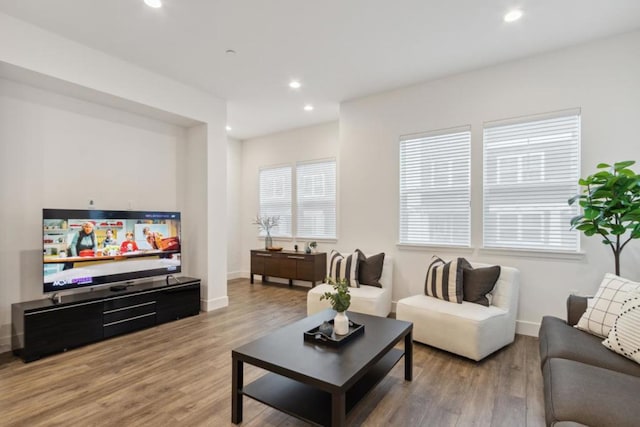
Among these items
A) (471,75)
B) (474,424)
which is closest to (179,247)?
(474,424)

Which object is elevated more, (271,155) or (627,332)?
(271,155)

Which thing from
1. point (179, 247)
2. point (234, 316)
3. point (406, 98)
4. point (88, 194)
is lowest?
point (234, 316)

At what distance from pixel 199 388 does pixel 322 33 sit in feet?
11.1

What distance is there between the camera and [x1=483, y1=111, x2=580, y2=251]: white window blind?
11.1 ft

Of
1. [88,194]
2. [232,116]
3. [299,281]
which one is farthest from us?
[299,281]

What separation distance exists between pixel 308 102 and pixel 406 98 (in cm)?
153

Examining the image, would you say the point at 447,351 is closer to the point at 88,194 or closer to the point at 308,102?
the point at 308,102

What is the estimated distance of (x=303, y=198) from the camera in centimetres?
635

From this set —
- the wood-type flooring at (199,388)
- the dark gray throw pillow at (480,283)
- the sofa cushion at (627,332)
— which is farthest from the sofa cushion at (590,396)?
the dark gray throw pillow at (480,283)

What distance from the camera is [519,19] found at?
9.59 feet

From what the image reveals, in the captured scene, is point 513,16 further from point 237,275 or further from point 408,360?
point 237,275

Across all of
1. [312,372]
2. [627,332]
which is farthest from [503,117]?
[312,372]

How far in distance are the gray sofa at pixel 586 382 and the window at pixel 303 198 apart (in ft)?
13.4

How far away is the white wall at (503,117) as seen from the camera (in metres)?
3.19
